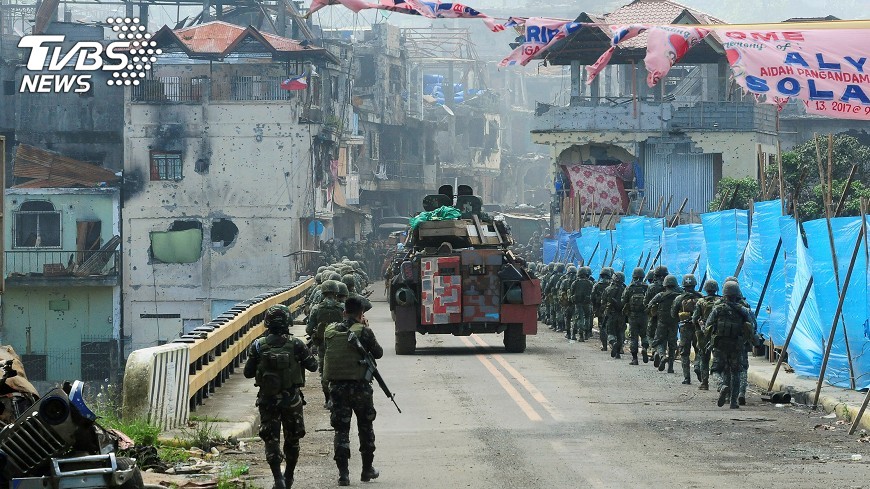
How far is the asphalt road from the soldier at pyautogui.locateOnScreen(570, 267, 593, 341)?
579cm

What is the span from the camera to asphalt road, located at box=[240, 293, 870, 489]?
40.0ft

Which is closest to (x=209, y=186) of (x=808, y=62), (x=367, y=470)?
(x=808, y=62)

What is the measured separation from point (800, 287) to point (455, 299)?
278 inches

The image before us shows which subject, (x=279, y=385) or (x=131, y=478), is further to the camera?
(x=279, y=385)

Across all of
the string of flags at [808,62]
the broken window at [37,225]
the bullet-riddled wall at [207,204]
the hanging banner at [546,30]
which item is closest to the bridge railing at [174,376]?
the string of flags at [808,62]

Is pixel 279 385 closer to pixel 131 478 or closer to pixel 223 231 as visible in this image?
pixel 131 478

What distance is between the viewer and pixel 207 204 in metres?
59.5

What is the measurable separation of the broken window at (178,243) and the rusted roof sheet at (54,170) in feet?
10.1

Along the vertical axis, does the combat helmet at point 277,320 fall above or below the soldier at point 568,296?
above

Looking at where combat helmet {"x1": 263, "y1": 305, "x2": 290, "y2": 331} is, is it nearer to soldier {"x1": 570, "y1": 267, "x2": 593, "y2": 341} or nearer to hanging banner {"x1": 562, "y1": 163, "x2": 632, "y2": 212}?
soldier {"x1": 570, "y1": 267, "x2": 593, "y2": 341}

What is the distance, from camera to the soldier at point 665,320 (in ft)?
73.4

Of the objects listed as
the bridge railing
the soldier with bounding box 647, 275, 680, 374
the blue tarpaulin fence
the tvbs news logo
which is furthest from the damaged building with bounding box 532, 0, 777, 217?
the bridge railing

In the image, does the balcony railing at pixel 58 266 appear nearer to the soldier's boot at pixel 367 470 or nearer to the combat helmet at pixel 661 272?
the combat helmet at pixel 661 272

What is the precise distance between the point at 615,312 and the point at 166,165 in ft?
120
